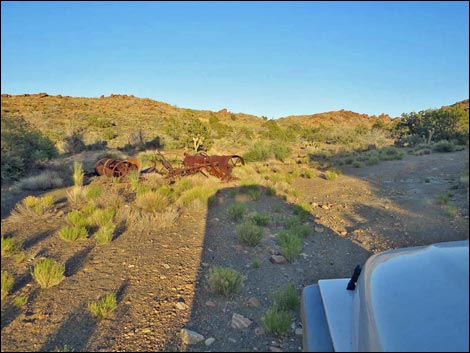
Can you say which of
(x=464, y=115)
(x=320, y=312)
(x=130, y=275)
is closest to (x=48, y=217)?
(x=130, y=275)

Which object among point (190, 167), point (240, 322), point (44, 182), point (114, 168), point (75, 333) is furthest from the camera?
point (190, 167)

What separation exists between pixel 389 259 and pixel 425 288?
486 mm

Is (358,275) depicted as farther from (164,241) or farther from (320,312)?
(164,241)

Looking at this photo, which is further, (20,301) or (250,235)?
(250,235)

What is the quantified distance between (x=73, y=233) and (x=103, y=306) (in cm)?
241

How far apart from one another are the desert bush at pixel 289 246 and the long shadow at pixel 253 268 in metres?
0.11

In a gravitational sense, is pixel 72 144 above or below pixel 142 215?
above

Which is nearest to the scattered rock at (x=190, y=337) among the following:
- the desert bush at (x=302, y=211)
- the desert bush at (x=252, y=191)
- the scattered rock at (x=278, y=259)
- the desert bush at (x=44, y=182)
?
the scattered rock at (x=278, y=259)

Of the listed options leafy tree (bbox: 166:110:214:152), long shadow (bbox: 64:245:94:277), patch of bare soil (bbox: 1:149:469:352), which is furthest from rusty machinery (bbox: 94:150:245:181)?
leafy tree (bbox: 166:110:214:152)

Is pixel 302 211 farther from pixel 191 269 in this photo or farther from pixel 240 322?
pixel 240 322

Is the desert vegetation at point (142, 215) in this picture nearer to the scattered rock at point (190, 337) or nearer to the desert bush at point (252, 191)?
the desert bush at point (252, 191)

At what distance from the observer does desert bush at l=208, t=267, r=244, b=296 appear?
4012mm

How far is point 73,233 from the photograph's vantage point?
17.5ft

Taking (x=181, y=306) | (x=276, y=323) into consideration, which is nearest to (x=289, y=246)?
(x=276, y=323)
